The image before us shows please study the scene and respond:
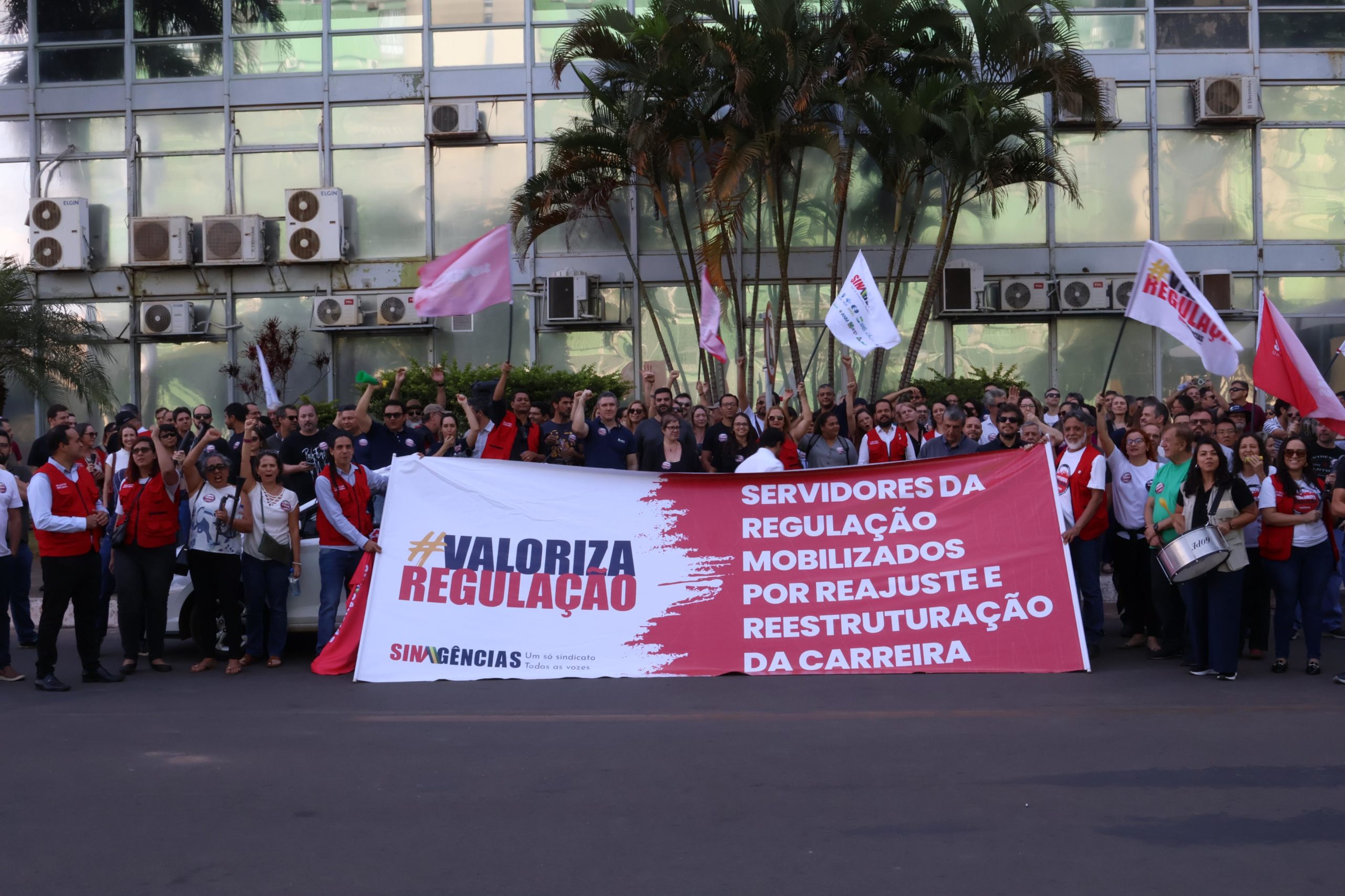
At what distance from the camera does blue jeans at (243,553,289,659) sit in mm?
9844

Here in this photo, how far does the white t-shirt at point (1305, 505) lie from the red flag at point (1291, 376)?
1.21 metres

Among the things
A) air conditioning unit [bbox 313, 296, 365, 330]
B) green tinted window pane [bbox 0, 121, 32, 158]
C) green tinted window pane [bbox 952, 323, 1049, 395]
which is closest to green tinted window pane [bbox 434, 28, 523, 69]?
air conditioning unit [bbox 313, 296, 365, 330]

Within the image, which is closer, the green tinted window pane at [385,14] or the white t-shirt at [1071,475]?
the white t-shirt at [1071,475]

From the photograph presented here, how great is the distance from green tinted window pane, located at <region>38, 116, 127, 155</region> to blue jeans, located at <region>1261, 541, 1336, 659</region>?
19210mm

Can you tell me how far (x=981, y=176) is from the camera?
1808 cm

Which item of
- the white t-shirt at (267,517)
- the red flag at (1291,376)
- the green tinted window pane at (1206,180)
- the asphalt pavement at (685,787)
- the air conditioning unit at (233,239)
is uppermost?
the green tinted window pane at (1206,180)

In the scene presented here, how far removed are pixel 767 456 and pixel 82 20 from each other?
17.3 metres

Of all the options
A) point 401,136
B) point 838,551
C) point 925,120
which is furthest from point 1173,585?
point 401,136

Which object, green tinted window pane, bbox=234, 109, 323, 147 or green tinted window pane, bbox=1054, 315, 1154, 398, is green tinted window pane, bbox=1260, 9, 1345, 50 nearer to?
green tinted window pane, bbox=1054, 315, 1154, 398

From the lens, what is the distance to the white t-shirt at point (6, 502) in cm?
934

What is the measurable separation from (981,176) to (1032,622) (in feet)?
34.0

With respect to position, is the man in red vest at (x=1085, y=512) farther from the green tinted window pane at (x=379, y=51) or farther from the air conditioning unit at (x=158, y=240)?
the air conditioning unit at (x=158, y=240)

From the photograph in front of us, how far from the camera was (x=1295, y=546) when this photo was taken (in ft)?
30.8

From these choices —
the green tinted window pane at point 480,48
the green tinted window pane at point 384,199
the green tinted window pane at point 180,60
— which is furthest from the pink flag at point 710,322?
the green tinted window pane at point 180,60
